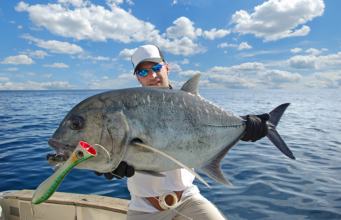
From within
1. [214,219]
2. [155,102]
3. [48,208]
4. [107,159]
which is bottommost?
[48,208]

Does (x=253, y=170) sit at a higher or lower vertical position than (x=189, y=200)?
lower

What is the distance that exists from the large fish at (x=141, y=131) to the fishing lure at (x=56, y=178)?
0.69 feet

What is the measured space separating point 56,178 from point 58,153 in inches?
13.5

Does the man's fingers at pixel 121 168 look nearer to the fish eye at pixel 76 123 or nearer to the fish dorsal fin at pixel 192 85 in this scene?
the fish eye at pixel 76 123

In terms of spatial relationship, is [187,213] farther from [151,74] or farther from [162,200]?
[151,74]

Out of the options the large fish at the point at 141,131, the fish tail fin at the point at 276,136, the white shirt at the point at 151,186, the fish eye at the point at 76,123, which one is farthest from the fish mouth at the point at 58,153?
the fish tail fin at the point at 276,136

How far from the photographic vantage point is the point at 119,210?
311 centimetres

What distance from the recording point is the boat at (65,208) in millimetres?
3245

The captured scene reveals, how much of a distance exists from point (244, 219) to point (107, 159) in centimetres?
363

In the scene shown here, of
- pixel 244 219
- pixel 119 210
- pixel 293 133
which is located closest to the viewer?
pixel 119 210

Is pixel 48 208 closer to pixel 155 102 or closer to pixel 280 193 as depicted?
pixel 155 102

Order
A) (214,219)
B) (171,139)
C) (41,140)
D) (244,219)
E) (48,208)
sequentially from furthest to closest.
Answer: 1. (41,140)
2. (244,219)
3. (48,208)
4. (214,219)
5. (171,139)

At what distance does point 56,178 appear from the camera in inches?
49.5

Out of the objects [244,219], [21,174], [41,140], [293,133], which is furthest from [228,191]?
[41,140]
